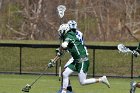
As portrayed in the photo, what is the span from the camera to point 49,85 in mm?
19875

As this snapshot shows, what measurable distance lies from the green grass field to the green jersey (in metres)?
3.00

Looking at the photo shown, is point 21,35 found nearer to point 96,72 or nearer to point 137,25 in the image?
point 137,25

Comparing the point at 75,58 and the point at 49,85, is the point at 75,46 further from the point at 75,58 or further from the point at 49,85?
the point at 49,85

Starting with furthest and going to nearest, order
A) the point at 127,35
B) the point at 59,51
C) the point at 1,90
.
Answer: the point at 127,35
the point at 1,90
the point at 59,51

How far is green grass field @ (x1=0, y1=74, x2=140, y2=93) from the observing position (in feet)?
60.0

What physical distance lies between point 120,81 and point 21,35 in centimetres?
1640

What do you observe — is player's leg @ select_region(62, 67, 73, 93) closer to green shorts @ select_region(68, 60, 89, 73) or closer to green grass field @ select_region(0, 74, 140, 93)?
green shorts @ select_region(68, 60, 89, 73)

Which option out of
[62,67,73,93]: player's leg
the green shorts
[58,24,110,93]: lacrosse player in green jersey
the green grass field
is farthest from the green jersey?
the green grass field

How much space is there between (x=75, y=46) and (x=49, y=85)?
5.09m

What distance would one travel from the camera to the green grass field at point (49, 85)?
18.3 metres

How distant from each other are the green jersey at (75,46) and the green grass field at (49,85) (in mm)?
2996

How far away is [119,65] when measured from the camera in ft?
85.1

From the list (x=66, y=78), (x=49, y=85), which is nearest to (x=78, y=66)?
(x=66, y=78)

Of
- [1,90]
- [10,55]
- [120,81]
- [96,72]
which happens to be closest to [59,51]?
[1,90]
